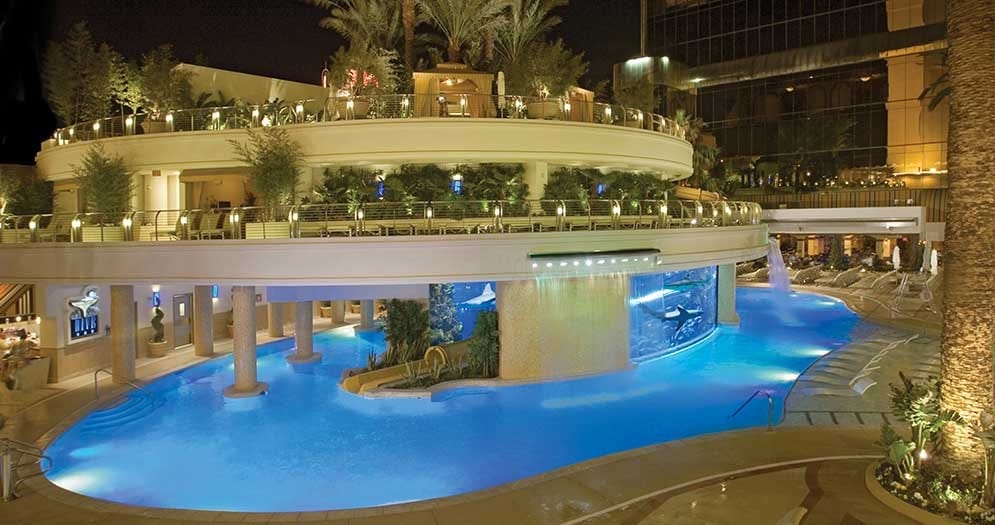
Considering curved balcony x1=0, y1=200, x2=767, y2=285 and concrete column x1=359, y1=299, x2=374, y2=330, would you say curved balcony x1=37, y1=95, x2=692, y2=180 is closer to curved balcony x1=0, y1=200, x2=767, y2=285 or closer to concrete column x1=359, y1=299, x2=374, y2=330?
curved balcony x1=0, y1=200, x2=767, y2=285

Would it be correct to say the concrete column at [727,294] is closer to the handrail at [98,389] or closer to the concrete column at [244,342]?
the concrete column at [244,342]

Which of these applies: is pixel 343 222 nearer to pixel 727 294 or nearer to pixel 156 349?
pixel 156 349

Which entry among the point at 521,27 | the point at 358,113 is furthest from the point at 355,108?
the point at 521,27

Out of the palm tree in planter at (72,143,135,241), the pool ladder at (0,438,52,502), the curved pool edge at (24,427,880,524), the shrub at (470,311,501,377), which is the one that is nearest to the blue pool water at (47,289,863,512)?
the pool ladder at (0,438,52,502)

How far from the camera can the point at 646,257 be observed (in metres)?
20.6

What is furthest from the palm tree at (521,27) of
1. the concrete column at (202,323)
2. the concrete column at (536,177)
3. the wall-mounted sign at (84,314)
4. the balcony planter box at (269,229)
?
the wall-mounted sign at (84,314)

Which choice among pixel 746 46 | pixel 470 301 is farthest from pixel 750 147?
pixel 470 301

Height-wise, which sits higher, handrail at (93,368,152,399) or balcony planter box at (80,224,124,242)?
balcony planter box at (80,224,124,242)

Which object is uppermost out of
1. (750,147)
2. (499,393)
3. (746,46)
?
(746,46)

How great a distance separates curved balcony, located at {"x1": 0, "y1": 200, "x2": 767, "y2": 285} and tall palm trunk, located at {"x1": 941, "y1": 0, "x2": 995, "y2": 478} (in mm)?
10462

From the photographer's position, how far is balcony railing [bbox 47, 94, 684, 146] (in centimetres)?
2209

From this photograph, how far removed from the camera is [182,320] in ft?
85.6

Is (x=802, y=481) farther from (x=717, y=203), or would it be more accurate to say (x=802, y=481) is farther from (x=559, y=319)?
(x=717, y=203)

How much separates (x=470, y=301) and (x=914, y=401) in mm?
17362
